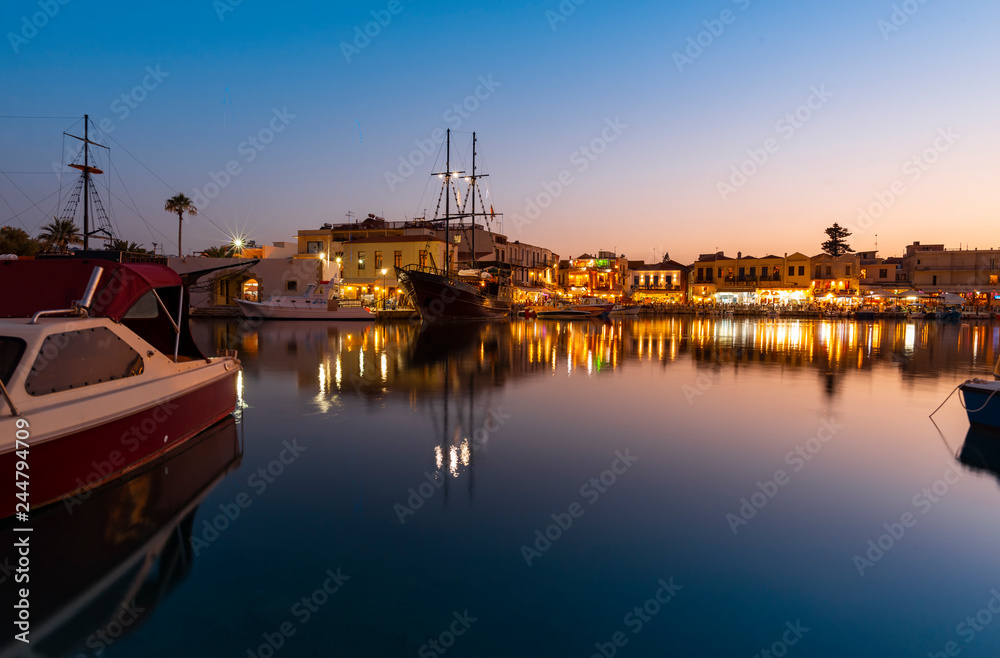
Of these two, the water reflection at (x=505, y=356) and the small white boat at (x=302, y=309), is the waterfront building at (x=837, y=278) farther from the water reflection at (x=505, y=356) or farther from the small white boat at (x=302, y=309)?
the small white boat at (x=302, y=309)

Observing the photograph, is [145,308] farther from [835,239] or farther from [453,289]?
[835,239]

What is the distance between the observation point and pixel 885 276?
276 feet

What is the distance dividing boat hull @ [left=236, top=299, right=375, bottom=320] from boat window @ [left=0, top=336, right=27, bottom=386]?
3780 centimetres

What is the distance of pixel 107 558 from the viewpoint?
5141mm

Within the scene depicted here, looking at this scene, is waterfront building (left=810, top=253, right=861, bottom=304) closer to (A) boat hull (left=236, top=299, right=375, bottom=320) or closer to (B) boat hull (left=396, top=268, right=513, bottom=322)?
(B) boat hull (left=396, top=268, right=513, bottom=322)

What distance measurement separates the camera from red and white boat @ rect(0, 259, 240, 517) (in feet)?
18.3

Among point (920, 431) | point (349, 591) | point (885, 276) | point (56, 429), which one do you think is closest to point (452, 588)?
point (349, 591)

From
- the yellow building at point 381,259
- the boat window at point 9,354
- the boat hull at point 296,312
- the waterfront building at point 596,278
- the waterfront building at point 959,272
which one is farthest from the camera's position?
the waterfront building at point 596,278

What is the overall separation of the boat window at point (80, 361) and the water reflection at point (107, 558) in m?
1.27

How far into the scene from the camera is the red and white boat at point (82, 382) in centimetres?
557

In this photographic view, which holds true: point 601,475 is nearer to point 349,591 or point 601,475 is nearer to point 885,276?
point 349,591

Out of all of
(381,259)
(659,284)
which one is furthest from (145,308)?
(659,284)

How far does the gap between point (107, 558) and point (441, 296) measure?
1477 inches

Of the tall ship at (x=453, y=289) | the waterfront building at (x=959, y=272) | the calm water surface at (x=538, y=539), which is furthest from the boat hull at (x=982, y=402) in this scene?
the waterfront building at (x=959, y=272)
